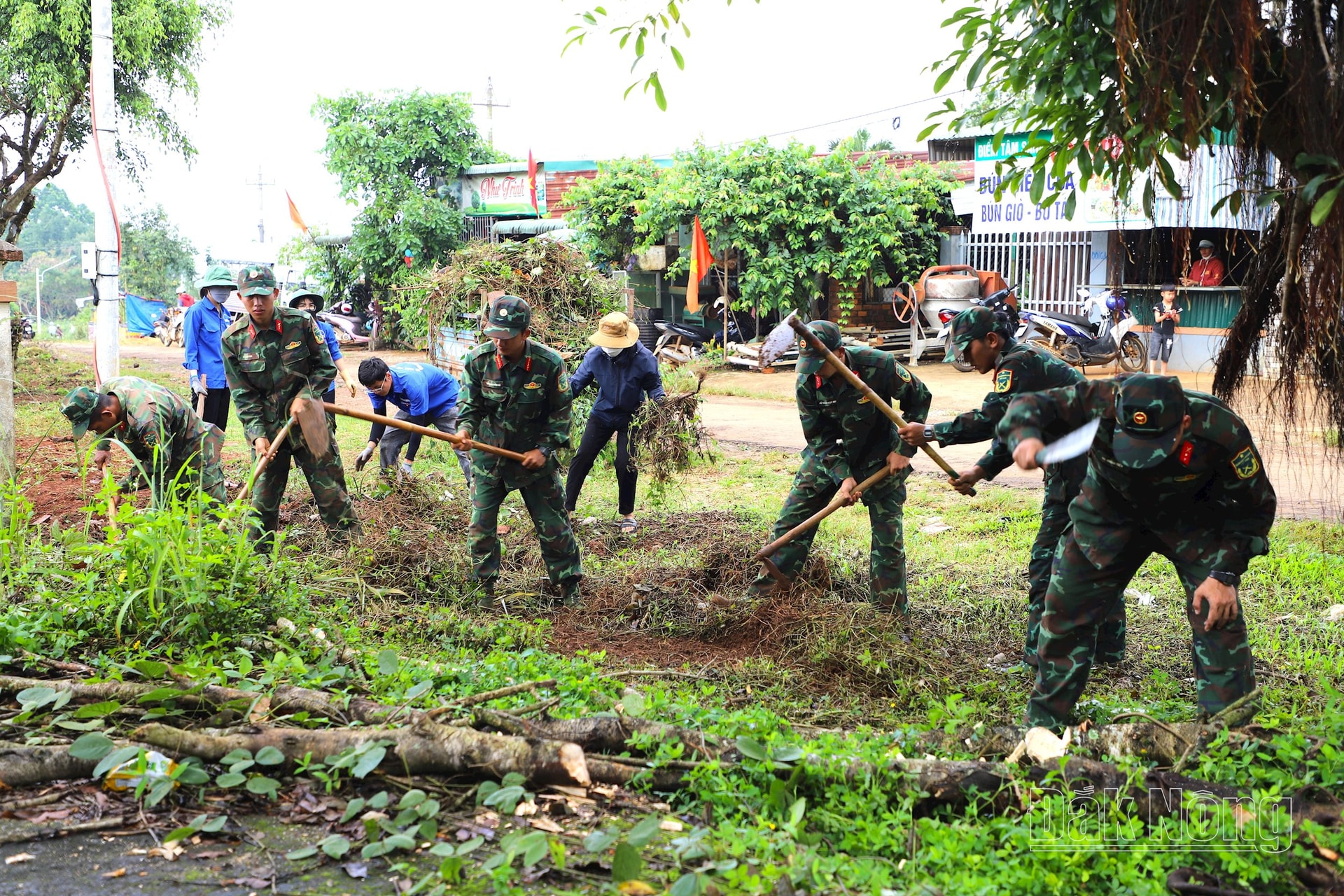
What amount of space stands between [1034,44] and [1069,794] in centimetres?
242

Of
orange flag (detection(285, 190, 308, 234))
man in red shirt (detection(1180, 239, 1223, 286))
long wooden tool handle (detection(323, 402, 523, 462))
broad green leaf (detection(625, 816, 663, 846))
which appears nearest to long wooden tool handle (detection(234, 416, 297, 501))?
long wooden tool handle (detection(323, 402, 523, 462))

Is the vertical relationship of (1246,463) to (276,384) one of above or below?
below

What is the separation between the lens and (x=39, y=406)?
12742 millimetres

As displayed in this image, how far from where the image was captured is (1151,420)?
3.44 m

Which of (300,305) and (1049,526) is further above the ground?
(300,305)

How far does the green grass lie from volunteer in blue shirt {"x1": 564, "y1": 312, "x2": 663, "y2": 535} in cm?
36

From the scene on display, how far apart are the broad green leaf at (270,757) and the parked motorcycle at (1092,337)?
13803mm

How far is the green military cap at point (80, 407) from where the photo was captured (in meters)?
5.44

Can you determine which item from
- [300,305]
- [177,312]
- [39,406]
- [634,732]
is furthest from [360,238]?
[634,732]

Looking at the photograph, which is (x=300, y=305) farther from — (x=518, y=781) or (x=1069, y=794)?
(x=1069, y=794)

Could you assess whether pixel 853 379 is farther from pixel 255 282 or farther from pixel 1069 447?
pixel 255 282

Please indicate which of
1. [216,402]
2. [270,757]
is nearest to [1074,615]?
[270,757]

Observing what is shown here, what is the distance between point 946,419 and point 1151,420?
33.1 feet

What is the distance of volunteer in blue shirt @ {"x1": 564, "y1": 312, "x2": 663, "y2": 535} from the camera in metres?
7.70
